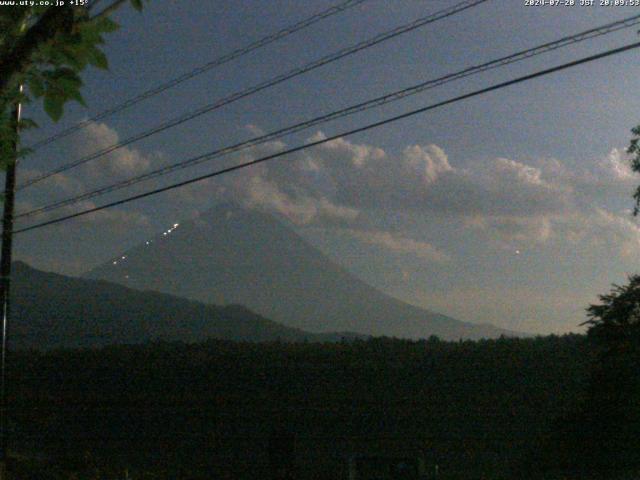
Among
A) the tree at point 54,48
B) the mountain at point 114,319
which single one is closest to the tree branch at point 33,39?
the tree at point 54,48

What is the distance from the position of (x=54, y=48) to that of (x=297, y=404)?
1125 inches

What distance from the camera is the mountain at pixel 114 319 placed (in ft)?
341

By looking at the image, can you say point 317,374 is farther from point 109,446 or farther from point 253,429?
point 109,446

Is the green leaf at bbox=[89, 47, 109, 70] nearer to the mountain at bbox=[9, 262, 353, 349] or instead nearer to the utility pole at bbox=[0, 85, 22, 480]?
the utility pole at bbox=[0, 85, 22, 480]

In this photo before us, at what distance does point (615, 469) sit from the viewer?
15.0m

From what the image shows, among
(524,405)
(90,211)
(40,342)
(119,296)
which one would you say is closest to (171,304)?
(119,296)

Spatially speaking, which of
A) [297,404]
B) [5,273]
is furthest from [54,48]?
[297,404]

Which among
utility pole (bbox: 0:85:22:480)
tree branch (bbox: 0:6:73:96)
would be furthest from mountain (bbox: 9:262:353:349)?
tree branch (bbox: 0:6:73:96)

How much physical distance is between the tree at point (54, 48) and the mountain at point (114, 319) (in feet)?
297

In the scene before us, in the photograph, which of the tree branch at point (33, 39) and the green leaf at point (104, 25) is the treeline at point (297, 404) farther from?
the green leaf at point (104, 25)

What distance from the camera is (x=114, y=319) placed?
391 feet

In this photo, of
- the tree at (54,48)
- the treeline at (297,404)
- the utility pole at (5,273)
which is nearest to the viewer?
the tree at (54,48)

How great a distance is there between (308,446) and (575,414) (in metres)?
10.8

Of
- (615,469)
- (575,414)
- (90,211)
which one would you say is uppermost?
(90,211)
